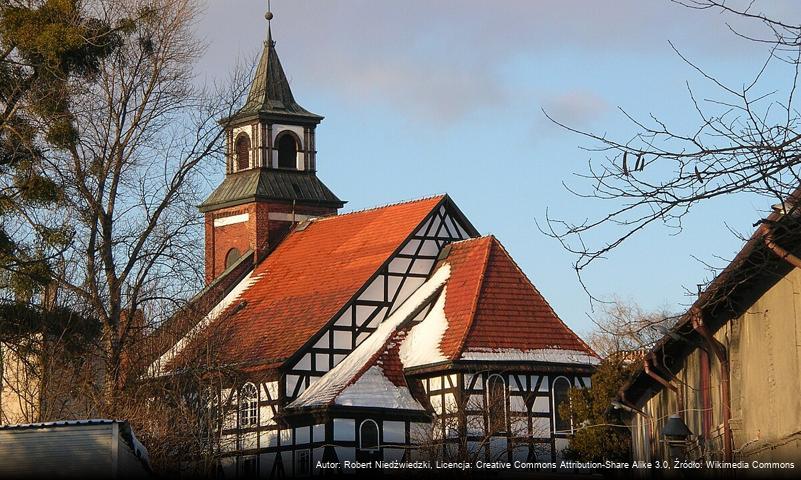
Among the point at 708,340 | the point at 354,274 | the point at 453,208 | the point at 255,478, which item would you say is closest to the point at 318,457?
the point at 255,478

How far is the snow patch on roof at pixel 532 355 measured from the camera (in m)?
36.3

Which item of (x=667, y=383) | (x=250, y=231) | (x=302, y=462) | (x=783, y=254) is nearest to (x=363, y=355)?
(x=302, y=462)

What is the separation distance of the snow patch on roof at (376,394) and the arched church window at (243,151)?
49.0 feet

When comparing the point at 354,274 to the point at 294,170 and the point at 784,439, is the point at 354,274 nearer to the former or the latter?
the point at 294,170

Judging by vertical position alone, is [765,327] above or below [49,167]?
below

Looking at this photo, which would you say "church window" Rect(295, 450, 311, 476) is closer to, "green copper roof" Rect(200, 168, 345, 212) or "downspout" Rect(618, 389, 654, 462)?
→ "green copper roof" Rect(200, 168, 345, 212)

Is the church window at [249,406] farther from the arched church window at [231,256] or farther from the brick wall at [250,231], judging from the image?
the arched church window at [231,256]

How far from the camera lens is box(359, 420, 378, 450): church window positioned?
35938 mm

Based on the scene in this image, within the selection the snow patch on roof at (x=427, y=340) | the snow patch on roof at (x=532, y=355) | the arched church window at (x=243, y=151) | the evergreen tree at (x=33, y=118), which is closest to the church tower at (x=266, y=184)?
the arched church window at (x=243, y=151)

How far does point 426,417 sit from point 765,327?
2046cm

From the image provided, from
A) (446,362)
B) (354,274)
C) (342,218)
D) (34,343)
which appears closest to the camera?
(34,343)

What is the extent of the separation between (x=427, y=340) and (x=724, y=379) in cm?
2043

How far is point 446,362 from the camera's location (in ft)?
118

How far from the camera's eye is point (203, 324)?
3781 cm
